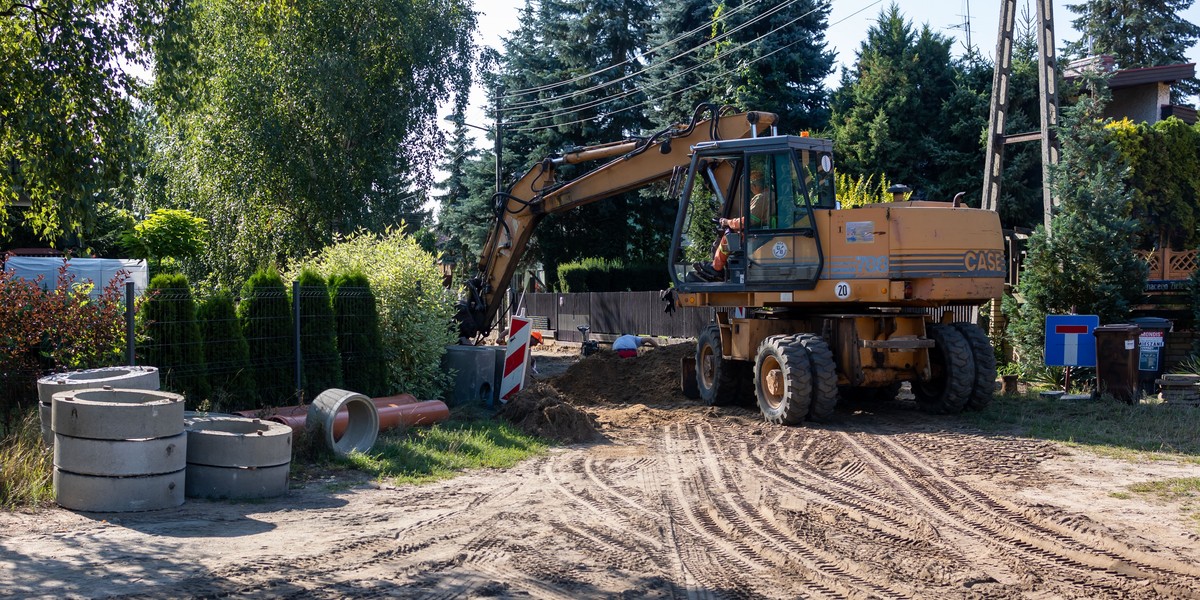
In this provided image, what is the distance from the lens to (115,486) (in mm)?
7137

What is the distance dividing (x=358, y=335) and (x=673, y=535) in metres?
6.83

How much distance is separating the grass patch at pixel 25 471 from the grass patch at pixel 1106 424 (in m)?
9.65

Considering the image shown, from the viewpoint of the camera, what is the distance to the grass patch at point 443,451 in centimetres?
935

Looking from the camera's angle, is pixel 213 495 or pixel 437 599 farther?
pixel 213 495

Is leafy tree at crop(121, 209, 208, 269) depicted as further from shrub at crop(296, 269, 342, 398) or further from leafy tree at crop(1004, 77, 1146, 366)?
leafy tree at crop(1004, 77, 1146, 366)

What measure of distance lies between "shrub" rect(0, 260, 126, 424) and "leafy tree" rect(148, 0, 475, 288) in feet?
46.9

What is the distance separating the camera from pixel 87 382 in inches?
322

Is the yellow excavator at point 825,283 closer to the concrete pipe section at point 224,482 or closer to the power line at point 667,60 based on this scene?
the concrete pipe section at point 224,482

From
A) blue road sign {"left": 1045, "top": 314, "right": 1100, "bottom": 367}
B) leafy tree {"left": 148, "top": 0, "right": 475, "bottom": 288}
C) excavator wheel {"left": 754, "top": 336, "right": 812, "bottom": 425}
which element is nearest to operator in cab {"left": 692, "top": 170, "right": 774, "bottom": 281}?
excavator wheel {"left": 754, "top": 336, "right": 812, "bottom": 425}

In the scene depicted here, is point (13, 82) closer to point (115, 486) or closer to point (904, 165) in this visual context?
point (115, 486)

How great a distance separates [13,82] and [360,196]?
15.0 metres

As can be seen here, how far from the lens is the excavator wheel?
468 inches

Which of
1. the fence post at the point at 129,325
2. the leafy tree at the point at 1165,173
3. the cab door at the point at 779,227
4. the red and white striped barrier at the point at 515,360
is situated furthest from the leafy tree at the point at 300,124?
the leafy tree at the point at 1165,173

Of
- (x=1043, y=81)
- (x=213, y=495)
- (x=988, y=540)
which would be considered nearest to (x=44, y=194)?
(x=213, y=495)
